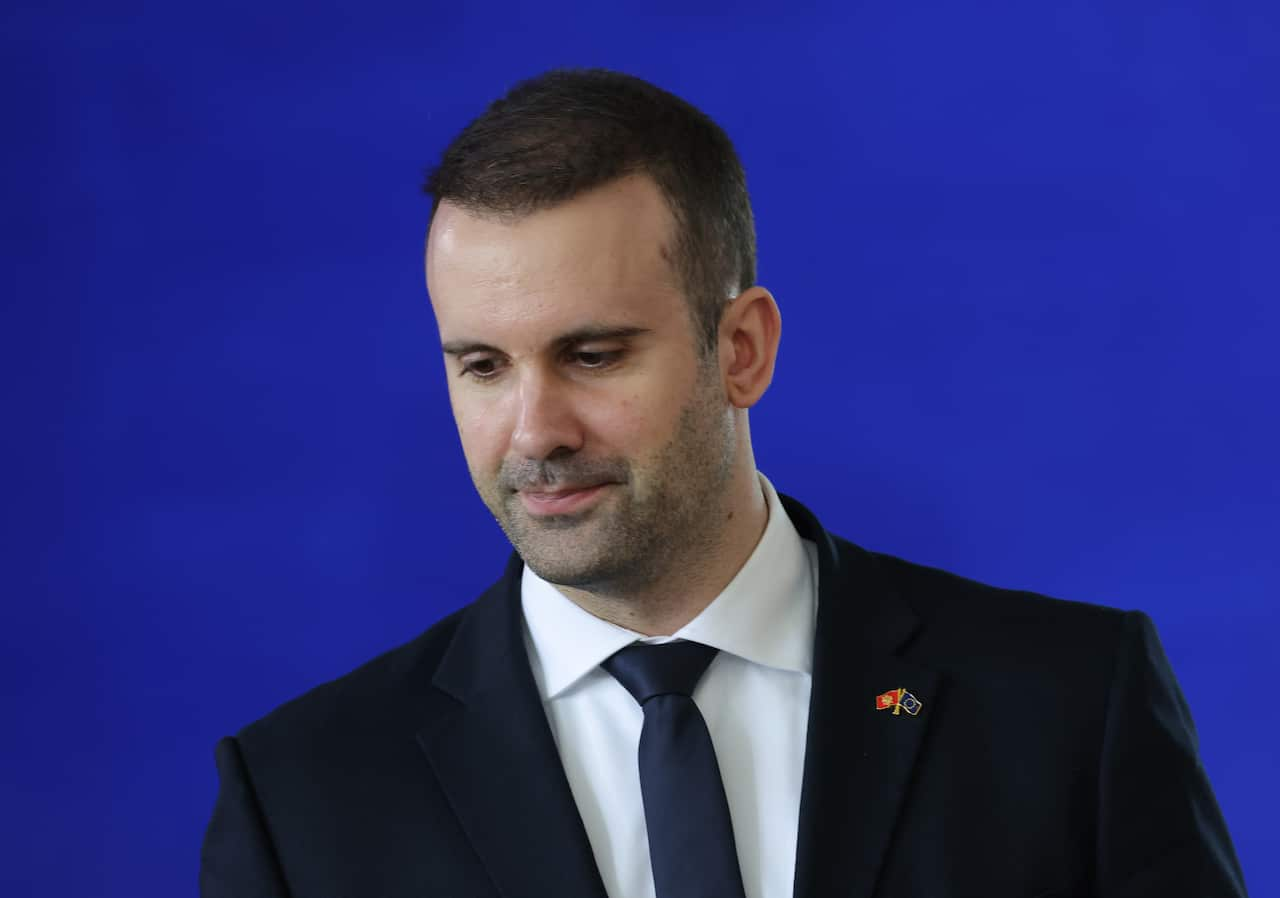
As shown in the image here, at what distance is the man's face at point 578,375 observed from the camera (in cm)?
296

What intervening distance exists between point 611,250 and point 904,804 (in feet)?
3.50

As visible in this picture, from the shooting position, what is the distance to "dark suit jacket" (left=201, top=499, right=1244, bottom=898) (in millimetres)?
3092

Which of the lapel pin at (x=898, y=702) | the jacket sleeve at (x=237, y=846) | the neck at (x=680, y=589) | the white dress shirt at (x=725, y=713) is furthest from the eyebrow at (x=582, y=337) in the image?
the jacket sleeve at (x=237, y=846)

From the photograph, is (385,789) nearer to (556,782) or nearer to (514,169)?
(556,782)

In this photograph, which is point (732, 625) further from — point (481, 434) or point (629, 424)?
point (481, 434)

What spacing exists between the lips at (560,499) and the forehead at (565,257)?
0.96ft

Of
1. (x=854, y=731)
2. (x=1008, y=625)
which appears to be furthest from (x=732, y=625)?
(x=1008, y=625)

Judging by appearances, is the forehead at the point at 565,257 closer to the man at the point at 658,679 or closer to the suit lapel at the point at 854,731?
the man at the point at 658,679

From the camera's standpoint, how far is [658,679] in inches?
125

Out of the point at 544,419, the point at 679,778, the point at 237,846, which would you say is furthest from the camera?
the point at 237,846

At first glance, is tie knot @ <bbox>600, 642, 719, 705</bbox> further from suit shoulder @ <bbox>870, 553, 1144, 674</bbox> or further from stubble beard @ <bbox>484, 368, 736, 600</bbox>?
suit shoulder @ <bbox>870, 553, 1144, 674</bbox>

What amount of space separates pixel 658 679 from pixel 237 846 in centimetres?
80

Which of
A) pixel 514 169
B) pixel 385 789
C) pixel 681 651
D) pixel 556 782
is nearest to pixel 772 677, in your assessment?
pixel 681 651

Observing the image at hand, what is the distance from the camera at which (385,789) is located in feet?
10.6
